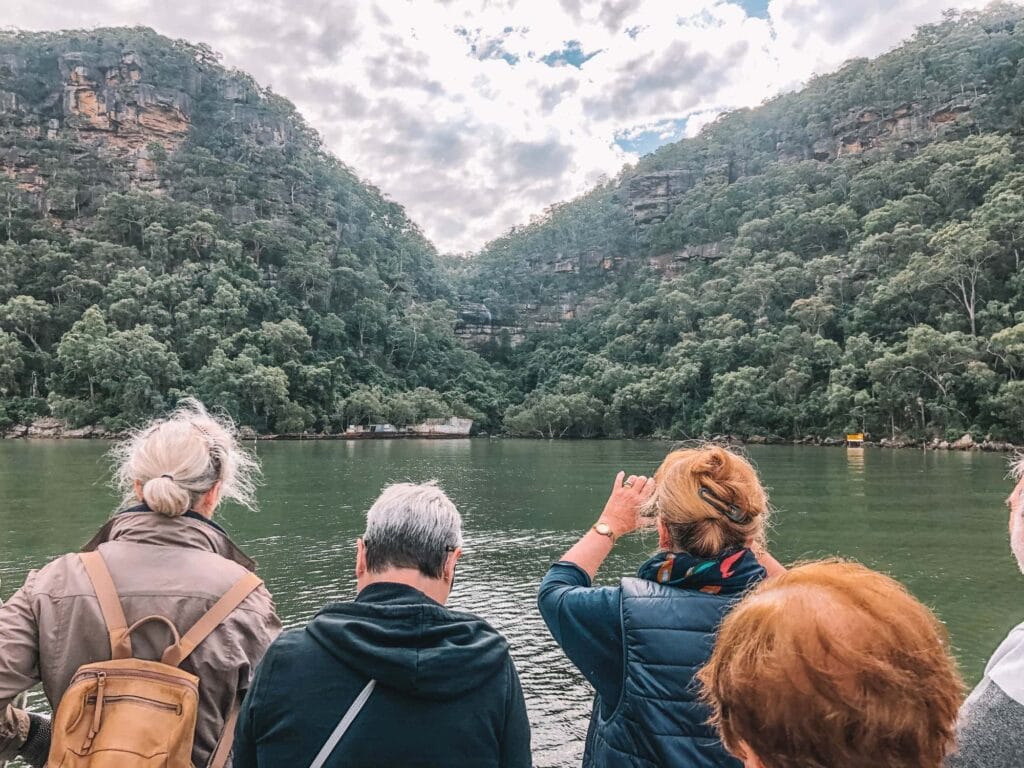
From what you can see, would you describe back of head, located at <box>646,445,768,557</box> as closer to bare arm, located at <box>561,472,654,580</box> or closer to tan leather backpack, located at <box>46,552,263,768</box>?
bare arm, located at <box>561,472,654,580</box>

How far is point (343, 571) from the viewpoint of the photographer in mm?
11156

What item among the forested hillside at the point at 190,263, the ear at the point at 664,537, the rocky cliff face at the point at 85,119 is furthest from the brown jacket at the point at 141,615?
the rocky cliff face at the point at 85,119

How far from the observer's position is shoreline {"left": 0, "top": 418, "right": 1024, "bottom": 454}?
124 ft

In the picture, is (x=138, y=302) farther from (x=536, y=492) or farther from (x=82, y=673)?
(x=82, y=673)

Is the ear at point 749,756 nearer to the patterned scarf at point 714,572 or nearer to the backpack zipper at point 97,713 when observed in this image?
the patterned scarf at point 714,572

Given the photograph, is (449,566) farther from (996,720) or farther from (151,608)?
(996,720)

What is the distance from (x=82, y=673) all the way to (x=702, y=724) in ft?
5.47

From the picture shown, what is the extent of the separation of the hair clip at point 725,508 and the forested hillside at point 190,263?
54.2 meters

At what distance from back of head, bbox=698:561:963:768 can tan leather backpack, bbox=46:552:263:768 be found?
1.51m

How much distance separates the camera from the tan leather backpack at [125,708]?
63.9 inches

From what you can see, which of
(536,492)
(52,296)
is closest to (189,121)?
(52,296)

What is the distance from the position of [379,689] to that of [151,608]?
84 cm

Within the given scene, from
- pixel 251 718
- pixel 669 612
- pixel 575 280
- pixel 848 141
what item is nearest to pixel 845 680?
pixel 669 612

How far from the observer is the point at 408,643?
142cm
